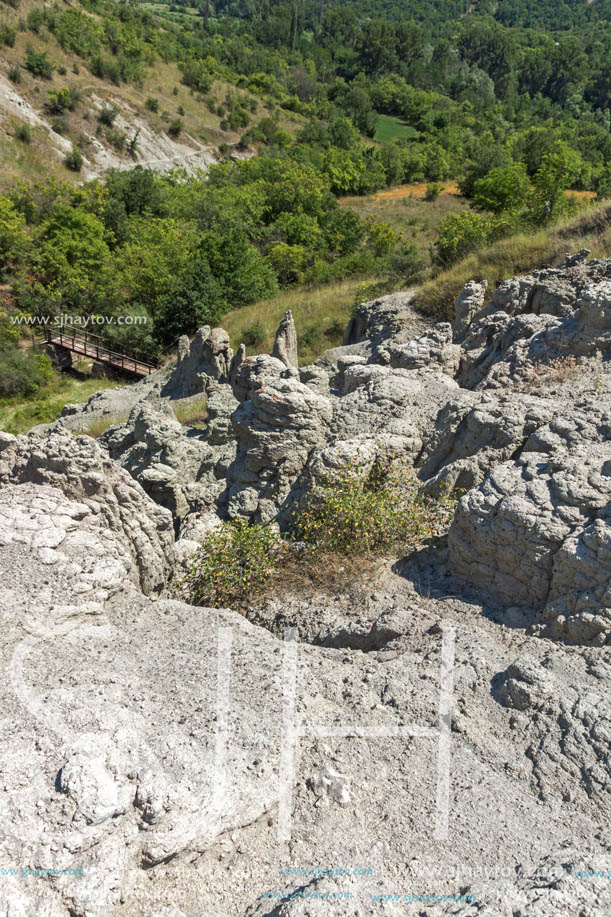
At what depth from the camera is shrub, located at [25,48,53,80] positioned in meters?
50.0

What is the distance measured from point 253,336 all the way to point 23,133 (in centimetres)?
3504

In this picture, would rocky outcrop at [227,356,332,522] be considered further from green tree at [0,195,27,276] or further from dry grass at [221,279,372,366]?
green tree at [0,195,27,276]

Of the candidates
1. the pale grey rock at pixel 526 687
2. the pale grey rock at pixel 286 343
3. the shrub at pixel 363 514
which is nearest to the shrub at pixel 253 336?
the pale grey rock at pixel 286 343

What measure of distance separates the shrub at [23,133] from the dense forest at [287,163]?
3432 mm

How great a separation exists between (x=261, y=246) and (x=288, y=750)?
35.2 meters

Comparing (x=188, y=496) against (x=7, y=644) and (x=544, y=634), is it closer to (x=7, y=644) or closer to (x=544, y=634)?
(x=7, y=644)

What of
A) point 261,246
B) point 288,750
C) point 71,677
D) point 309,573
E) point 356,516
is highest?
point 71,677

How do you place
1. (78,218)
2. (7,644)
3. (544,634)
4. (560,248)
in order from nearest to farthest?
(7,644) → (544,634) → (560,248) → (78,218)

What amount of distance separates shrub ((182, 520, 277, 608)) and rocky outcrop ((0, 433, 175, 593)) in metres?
0.50

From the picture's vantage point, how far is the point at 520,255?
1395 cm

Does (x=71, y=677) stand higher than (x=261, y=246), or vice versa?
(x=71, y=677)

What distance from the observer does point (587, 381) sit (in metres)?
8.47

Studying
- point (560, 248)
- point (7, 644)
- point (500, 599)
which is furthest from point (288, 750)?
point (560, 248)

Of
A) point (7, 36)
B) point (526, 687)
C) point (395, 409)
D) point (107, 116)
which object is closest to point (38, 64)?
point (7, 36)
